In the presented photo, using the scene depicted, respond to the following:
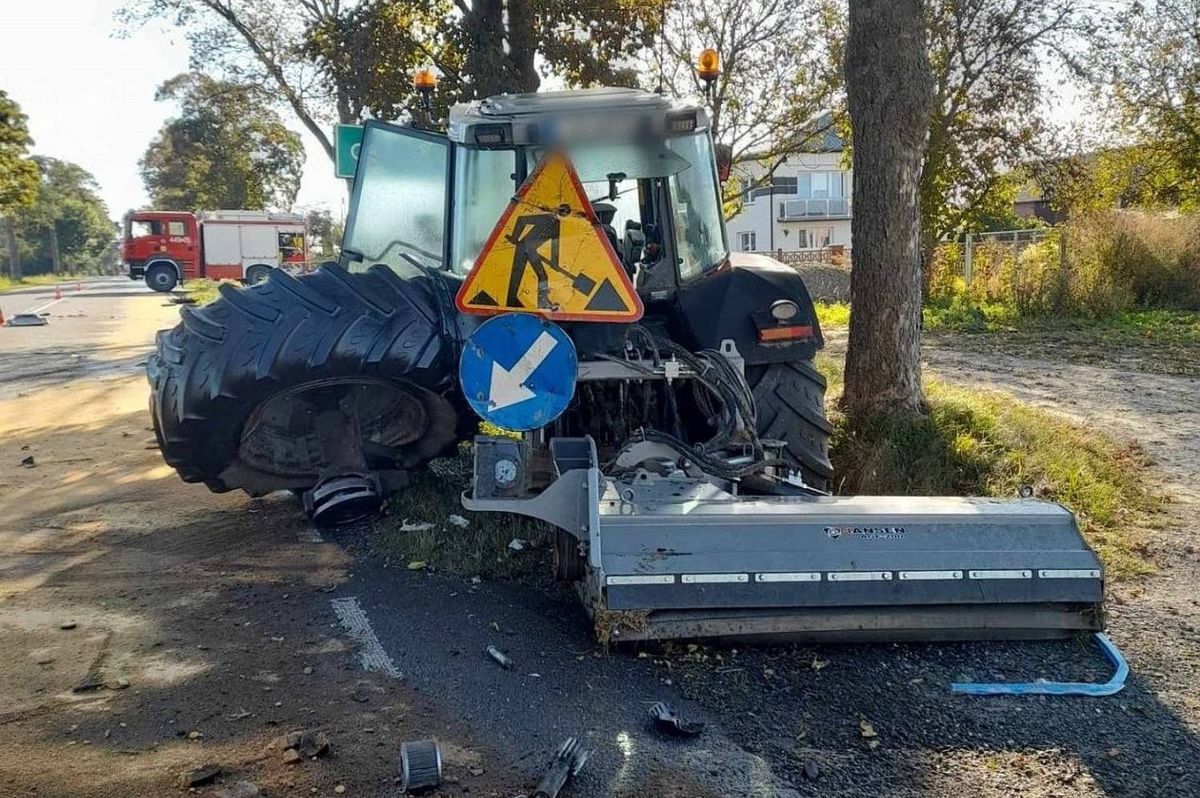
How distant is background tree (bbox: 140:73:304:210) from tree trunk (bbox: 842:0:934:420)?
25.6 metres

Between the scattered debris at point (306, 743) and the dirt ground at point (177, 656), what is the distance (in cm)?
2

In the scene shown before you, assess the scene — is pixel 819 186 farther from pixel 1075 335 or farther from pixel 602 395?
pixel 602 395

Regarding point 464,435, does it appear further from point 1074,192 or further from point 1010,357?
point 1074,192

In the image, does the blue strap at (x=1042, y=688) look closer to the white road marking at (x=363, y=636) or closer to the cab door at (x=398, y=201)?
the white road marking at (x=363, y=636)

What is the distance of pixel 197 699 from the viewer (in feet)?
11.3

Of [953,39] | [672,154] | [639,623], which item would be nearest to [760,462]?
[639,623]

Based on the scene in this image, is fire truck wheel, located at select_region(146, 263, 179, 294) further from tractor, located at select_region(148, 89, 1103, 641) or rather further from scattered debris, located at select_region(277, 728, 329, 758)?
scattered debris, located at select_region(277, 728, 329, 758)

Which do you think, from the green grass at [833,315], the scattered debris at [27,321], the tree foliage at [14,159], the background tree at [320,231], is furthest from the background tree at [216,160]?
the green grass at [833,315]

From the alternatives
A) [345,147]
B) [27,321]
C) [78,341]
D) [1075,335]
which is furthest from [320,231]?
[345,147]

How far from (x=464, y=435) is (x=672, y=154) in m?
1.81

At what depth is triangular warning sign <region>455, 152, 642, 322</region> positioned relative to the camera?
414cm

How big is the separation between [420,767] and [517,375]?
1.74 m

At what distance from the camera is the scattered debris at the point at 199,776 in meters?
2.84

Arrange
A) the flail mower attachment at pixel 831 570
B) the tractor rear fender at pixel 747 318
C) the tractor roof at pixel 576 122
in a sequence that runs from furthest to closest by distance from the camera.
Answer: the tractor rear fender at pixel 747 318
the tractor roof at pixel 576 122
the flail mower attachment at pixel 831 570
